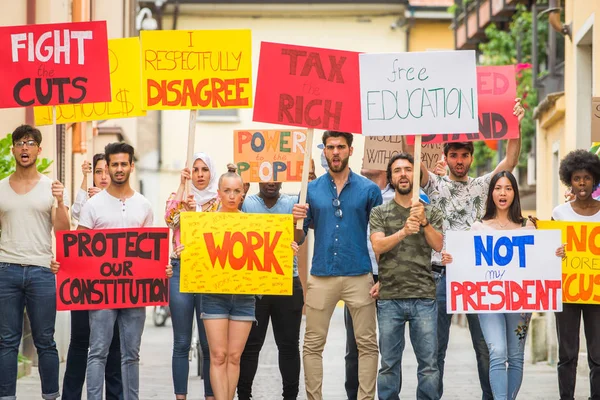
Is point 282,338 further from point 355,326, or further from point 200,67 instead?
point 200,67

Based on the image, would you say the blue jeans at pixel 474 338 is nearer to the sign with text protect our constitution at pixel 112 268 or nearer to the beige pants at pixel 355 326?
the beige pants at pixel 355 326

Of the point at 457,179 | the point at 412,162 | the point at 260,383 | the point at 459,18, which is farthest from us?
the point at 459,18

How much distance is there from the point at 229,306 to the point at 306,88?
1.84 m

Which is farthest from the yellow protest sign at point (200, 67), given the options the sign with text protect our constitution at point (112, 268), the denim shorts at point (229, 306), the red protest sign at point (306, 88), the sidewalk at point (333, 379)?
the sidewalk at point (333, 379)

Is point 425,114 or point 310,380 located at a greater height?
point 425,114

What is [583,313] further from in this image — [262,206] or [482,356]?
[262,206]

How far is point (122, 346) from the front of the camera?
991cm

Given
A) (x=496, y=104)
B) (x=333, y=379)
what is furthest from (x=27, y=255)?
(x=333, y=379)

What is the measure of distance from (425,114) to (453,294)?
1401 millimetres

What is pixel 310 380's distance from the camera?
9945 mm

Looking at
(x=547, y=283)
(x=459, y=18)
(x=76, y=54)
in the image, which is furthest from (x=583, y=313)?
(x=459, y=18)

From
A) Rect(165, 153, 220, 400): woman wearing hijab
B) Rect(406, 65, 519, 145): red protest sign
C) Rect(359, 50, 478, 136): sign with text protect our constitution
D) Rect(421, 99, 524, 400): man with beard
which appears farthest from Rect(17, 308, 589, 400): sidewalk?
Rect(359, 50, 478, 136): sign with text protect our constitution

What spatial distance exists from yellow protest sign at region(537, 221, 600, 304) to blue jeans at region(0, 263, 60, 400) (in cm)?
379

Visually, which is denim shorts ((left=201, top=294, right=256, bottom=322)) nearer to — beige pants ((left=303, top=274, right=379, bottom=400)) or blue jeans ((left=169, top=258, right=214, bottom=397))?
blue jeans ((left=169, top=258, right=214, bottom=397))
